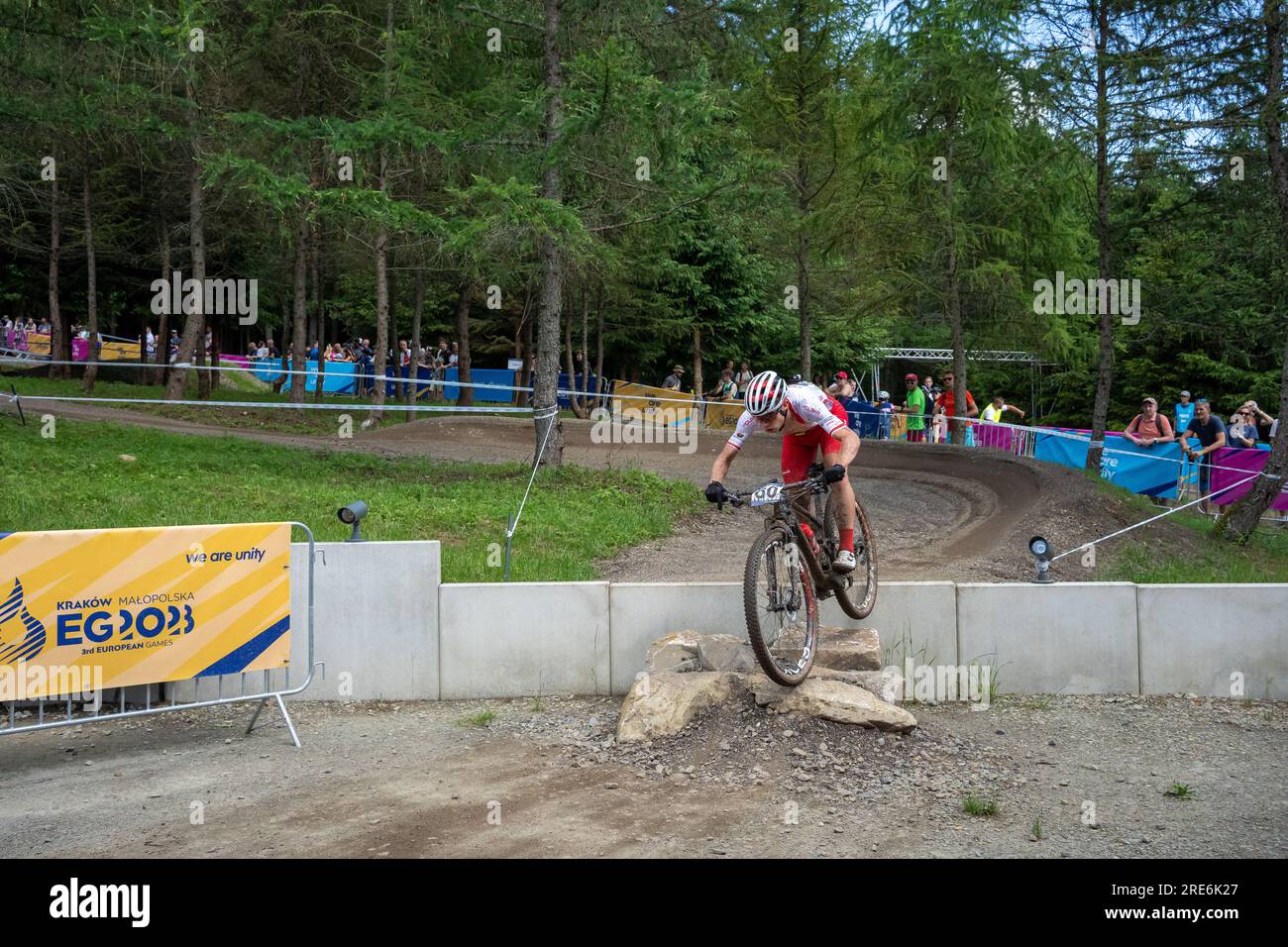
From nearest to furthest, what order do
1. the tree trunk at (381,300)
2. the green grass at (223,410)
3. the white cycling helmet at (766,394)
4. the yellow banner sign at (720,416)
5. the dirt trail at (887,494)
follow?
the white cycling helmet at (766,394) → the dirt trail at (887,494) → the tree trunk at (381,300) → the green grass at (223,410) → the yellow banner sign at (720,416)

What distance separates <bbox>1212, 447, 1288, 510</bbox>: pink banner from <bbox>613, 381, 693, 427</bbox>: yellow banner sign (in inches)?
508

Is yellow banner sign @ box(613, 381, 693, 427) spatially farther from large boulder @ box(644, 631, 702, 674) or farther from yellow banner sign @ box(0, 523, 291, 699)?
yellow banner sign @ box(0, 523, 291, 699)

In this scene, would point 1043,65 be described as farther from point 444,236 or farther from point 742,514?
point 444,236

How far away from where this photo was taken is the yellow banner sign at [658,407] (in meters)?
30.0

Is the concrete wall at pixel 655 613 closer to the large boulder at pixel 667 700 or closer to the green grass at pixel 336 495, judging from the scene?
the large boulder at pixel 667 700

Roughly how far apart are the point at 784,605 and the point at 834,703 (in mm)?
732

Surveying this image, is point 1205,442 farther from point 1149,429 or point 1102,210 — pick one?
point 1102,210

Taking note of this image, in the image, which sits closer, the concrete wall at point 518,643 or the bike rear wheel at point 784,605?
the bike rear wheel at point 784,605

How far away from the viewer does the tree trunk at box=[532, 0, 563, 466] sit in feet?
57.3

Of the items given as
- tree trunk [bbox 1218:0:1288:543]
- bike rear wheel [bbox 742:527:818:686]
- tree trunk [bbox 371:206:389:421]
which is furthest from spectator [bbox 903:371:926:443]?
bike rear wheel [bbox 742:527:818:686]

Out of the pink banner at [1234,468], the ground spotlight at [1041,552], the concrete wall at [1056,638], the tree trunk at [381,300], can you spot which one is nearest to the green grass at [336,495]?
the concrete wall at [1056,638]

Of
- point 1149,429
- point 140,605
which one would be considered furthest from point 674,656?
point 1149,429

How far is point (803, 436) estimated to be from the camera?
338 inches

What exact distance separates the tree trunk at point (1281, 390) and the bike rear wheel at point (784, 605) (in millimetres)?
9751
